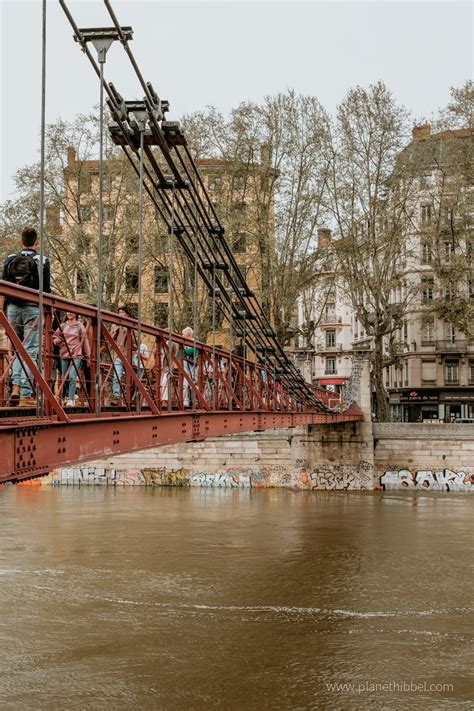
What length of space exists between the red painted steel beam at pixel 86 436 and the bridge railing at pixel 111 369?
17cm

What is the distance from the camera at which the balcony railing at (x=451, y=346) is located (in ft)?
128

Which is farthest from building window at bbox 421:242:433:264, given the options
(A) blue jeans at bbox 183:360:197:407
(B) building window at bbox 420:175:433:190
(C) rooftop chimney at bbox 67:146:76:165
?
(A) blue jeans at bbox 183:360:197:407

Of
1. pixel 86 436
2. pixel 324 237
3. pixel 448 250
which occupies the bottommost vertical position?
pixel 86 436

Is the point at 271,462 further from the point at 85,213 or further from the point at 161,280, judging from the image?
the point at 85,213

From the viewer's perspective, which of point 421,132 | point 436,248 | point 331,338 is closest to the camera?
point 436,248

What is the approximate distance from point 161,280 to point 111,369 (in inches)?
967

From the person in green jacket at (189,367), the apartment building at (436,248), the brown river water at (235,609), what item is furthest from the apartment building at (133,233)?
the person in green jacket at (189,367)

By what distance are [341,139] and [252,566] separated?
18812 mm

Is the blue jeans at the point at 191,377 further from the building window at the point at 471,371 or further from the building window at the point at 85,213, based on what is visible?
the building window at the point at 471,371

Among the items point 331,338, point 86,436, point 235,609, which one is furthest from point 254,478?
point 331,338

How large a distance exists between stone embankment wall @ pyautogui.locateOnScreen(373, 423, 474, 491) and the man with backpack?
880 inches

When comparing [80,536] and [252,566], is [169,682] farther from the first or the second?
[80,536]

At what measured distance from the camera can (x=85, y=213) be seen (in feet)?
99.7

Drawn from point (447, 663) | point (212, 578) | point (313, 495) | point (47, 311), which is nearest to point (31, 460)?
point (47, 311)
